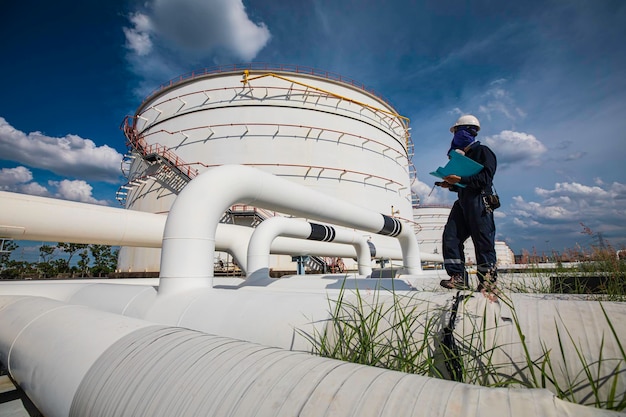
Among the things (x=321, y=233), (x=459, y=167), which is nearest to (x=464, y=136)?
(x=459, y=167)

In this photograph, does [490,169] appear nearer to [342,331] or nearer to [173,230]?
[342,331]

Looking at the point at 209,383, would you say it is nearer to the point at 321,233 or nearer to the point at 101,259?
the point at 321,233

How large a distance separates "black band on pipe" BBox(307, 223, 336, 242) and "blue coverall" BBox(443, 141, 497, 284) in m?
4.75

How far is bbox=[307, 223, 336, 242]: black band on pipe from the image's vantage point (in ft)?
25.2

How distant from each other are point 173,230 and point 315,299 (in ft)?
5.50

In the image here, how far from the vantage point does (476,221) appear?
9.12 feet

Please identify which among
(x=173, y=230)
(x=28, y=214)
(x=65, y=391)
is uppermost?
(x=28, y=214)

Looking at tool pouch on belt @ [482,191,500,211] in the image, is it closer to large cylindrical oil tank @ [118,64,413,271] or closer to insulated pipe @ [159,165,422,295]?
insulated pipe @ [159,165,422,295]

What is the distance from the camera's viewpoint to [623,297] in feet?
6.09

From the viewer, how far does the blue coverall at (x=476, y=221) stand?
108 inches

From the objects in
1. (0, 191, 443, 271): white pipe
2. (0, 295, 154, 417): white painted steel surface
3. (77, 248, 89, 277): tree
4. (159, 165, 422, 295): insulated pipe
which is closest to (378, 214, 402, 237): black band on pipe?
(159, 165, 422, 295): insulated pipe

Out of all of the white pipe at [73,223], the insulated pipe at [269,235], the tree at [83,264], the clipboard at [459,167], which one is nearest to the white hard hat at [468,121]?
the clipboard at [459,167]

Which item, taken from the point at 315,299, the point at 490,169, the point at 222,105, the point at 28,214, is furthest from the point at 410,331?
the point at 222,105

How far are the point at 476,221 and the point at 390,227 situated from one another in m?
3.52
